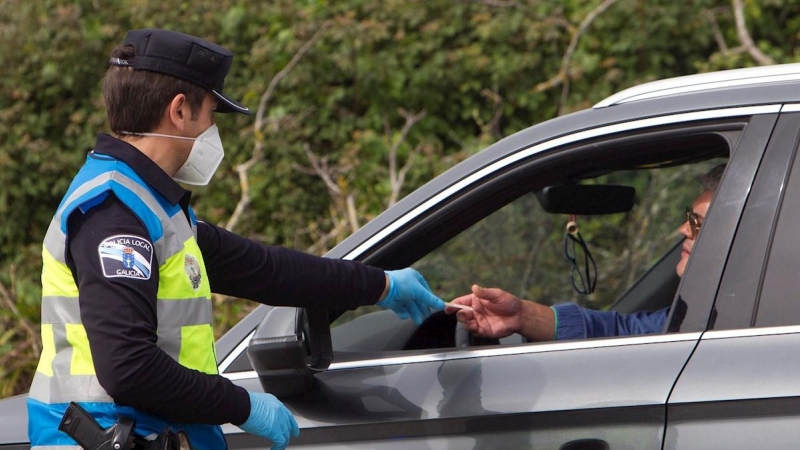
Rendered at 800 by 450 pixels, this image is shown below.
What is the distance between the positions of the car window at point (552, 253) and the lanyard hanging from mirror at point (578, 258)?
30 millimetres

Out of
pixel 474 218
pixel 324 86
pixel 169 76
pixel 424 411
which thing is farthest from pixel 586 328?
pixel 324 86

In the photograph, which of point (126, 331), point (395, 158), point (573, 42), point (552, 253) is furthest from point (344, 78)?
point (126, 331)

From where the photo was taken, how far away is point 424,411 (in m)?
2.35

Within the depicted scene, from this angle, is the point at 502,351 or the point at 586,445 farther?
the point at 502,351

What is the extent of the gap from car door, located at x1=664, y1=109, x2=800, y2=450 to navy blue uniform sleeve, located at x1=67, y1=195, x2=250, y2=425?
0.96m

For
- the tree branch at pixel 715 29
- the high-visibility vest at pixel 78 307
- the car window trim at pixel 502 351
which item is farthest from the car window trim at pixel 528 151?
the tree branch at pixel 715 29

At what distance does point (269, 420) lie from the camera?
219 centimetres

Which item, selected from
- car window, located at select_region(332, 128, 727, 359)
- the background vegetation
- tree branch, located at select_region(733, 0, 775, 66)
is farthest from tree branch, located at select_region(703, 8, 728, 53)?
car window, located at select_region(332, 128, 727, 359)

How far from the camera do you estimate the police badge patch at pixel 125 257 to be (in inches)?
77.8

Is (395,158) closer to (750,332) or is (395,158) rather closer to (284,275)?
(284,275)

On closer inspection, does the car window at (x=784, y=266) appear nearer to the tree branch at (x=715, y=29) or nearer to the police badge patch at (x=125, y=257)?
the police badge patch at (x=125, y=257)

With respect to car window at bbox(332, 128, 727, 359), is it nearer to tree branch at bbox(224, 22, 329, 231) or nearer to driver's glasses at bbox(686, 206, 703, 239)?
driver's glasses at bbox(686, 206, 703, 239)

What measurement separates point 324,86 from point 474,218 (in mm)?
5305

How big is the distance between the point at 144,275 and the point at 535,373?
2.80ft
